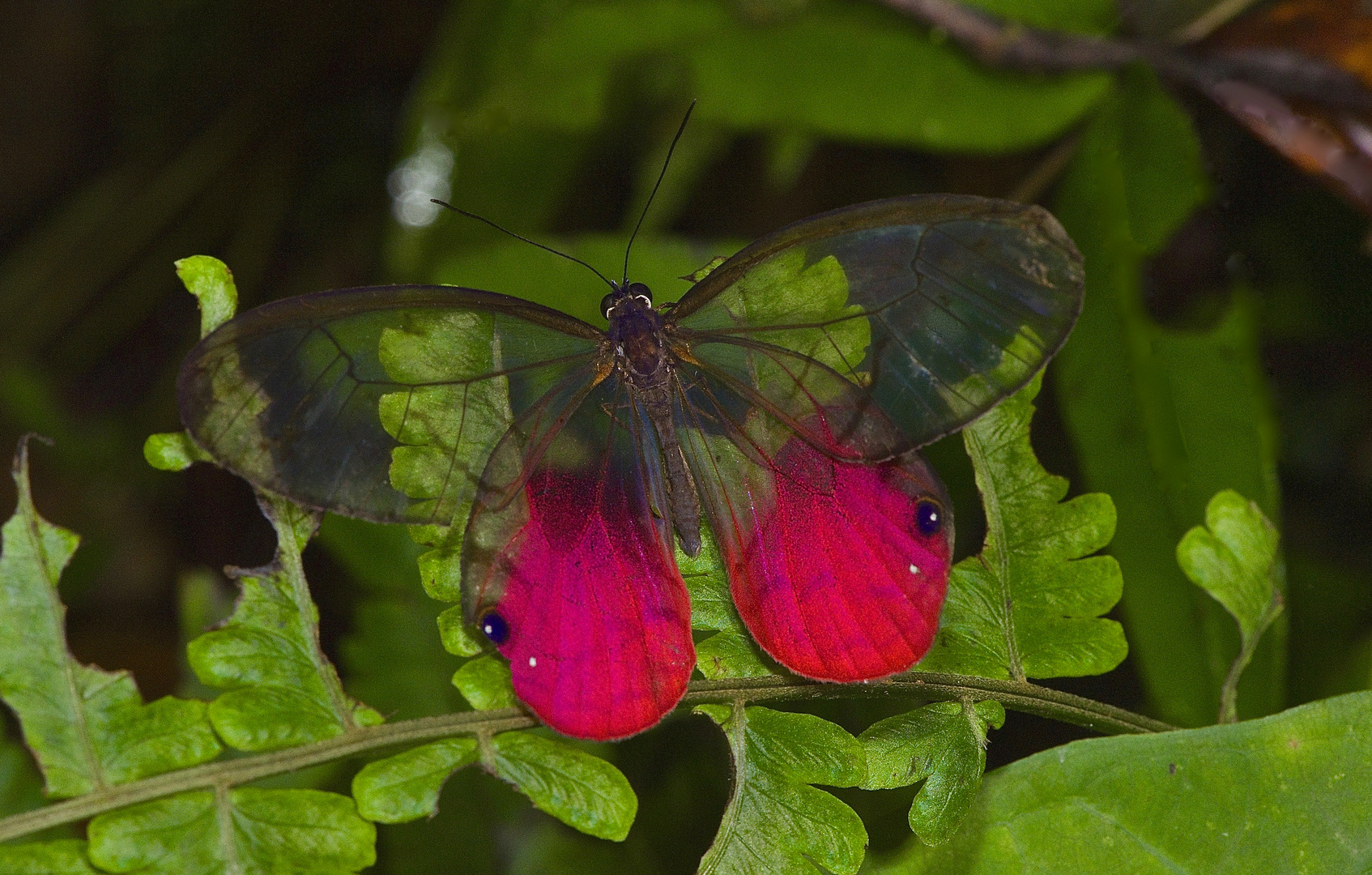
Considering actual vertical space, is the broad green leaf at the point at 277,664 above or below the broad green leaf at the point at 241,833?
above

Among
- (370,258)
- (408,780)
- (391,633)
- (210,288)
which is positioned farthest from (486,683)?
(370,258)

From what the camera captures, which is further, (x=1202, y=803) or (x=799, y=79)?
(x=799, y=79)

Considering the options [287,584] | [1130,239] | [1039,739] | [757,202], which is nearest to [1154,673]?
[1039,739]

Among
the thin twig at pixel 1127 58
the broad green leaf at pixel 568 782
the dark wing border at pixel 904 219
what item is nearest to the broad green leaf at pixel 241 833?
the broad green leaf at pixel 568 782

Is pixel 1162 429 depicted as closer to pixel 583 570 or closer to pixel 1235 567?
pixel 1235 567

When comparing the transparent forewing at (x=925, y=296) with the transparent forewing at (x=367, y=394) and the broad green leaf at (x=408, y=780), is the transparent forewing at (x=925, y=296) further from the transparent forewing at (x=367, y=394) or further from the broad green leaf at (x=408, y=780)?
the broad green leaf at (x=408, y=780)

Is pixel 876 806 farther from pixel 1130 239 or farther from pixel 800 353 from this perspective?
pixel 1130 239
